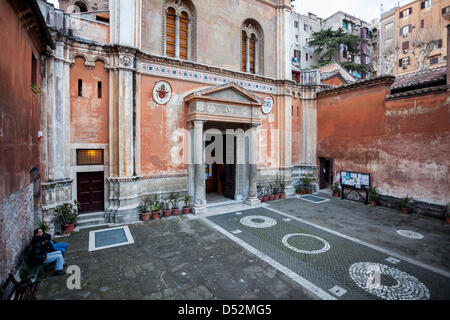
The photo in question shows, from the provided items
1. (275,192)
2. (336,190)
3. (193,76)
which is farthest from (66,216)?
(336,190)

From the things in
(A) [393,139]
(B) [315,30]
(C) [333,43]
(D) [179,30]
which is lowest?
(A) [393,139]

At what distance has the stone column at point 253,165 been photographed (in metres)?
13.5

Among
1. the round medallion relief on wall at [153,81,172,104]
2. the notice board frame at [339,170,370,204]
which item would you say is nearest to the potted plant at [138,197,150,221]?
the round medallion relief on wall at [153,81,172,104]

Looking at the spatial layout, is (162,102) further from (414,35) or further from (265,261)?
(414,35)

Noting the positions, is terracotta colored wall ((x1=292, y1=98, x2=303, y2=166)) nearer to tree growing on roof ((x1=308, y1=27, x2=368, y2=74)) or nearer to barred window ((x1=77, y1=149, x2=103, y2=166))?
barred window ((x1=77, y1=149, x2=103, y2=166))

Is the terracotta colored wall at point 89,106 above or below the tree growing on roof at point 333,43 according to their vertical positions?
below

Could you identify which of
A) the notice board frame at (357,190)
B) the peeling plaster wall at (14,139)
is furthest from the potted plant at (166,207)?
the notice board frame at (357,190)

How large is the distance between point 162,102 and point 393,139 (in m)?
12.3

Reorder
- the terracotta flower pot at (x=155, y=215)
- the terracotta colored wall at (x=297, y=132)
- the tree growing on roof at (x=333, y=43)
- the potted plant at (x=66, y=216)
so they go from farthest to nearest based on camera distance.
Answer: the tree growing on roof at (x=333, y=43) < the terracotta colored wall at (x=297, y=132) < the terracotta flower pot at (x=155, y=215) < the potted plant at (x=66, y=216)

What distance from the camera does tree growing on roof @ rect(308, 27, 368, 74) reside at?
108ft

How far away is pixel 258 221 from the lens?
10516 mm

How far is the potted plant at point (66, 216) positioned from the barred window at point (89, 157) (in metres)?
1.83

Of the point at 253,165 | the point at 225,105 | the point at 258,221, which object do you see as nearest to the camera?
the point at 258,221

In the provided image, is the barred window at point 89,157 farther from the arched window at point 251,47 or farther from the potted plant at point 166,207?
the arched window at point 251,47
